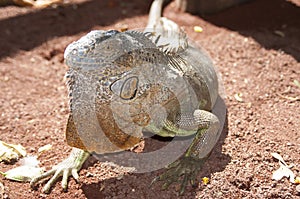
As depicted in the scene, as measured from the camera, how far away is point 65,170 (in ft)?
11.8

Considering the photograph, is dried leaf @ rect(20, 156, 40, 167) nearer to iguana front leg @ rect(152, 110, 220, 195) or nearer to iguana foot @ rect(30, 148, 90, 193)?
iguana foot @ rect(30, 148, 90, 193)

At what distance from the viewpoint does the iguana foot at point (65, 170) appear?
3.52 meters

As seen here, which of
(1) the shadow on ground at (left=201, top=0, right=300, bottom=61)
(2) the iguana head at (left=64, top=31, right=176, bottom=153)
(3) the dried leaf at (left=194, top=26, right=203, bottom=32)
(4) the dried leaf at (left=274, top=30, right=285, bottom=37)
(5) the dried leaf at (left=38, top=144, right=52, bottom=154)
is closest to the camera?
(2) the iguana head at (left=64, top=31, right=176, bottom=153)

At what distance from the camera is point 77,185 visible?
140 inches

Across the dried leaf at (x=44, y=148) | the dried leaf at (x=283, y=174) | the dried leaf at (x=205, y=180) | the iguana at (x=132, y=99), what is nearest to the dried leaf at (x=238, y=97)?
the iguana at (x=132, y=99)

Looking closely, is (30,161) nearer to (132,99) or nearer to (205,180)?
(132,99)

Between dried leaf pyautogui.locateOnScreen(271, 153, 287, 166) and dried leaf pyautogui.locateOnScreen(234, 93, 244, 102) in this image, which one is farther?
dried leaf pyautogui.locateOnScreen(234, 93, 244, 102)

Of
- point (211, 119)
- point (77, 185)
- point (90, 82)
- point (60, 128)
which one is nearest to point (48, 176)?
point (77, 185)

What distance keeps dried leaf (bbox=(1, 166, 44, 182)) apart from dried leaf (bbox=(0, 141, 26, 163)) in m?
0.17

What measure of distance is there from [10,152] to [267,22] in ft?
12.2

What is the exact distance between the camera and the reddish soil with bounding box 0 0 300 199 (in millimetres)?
3494

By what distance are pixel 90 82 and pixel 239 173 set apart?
1.37 m

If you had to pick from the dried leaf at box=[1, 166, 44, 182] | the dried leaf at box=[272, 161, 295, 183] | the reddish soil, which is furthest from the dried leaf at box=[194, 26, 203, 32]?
the dried leaf at box=[1, 166, 44, 182]

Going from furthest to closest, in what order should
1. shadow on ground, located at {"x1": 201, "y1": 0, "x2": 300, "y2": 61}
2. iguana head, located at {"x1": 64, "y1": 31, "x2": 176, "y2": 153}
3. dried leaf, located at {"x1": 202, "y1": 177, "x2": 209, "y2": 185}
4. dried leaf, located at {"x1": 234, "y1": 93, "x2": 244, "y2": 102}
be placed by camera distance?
shadow on ground, located at {"x1": 201, "y1": 0, "x2": 300, "y2": 61} < dried leaf, located at {"x1": 234, "y1": 93, "x2": 244, "y2": 102} < dried leaf, located at {"x1": 202, "y1": 177, "x2": 209, "y2": 185} < iguana head, located at {"x1": 64, "y1": 31, "x2": 176, "y2": 153}
